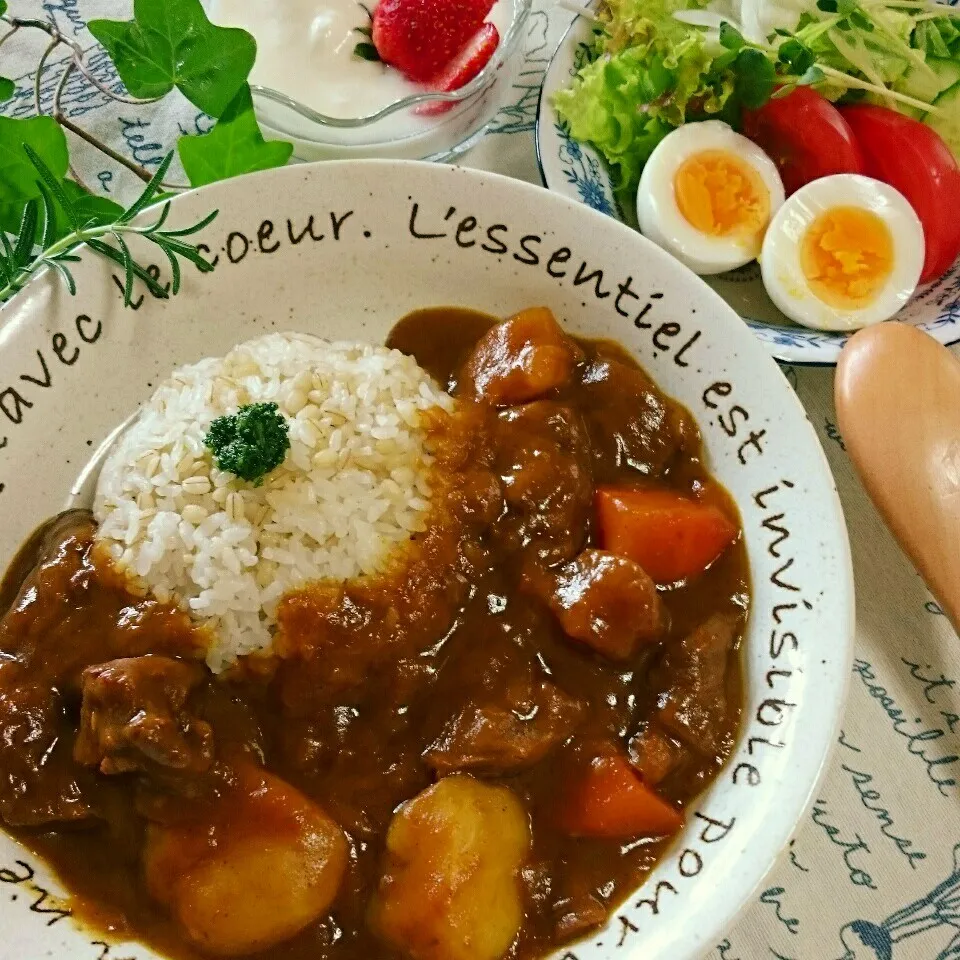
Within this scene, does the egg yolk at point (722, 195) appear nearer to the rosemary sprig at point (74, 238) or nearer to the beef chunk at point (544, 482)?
the beef chunk at point (544, 482)

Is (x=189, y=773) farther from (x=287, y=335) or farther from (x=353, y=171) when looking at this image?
(x=353, y=171)

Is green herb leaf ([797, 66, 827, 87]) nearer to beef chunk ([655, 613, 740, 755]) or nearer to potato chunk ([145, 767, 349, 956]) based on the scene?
beef chunk ([655, 613, 740, 755])

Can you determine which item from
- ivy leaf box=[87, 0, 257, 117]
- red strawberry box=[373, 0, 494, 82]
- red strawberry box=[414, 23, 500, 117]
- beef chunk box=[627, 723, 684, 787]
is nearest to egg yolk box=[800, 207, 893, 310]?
red strawberry box=[414, 23, 500, 117]

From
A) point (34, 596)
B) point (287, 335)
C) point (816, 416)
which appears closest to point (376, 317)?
point (287, 335)

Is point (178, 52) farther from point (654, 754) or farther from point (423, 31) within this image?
point (654, 754)

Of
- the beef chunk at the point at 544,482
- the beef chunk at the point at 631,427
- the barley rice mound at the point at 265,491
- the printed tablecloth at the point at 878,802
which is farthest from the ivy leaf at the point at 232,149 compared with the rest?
the printed tablecloth at the point at 878,802
